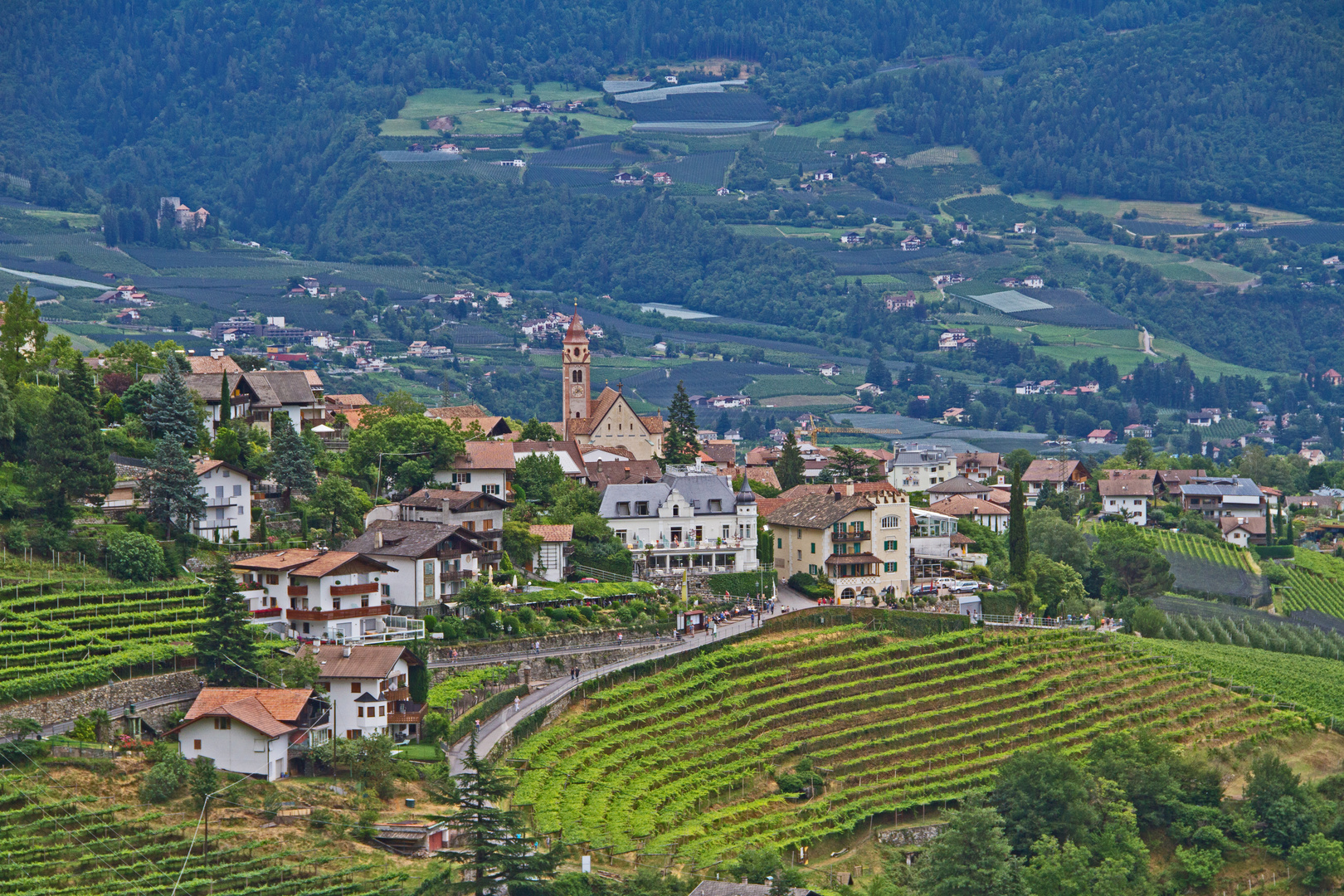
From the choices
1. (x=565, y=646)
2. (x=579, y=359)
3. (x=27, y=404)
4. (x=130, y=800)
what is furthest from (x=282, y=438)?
(x=579, y=359)

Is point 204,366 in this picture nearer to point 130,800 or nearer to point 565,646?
point 565,646

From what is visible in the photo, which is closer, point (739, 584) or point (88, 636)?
point (88, 636)

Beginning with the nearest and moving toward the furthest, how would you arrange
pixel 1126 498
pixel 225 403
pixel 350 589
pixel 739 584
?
pixel 350 589, pixel 739 584, pixel 225 403, pixel 1126 498

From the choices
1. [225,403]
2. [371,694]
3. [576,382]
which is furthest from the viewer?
[576,382]

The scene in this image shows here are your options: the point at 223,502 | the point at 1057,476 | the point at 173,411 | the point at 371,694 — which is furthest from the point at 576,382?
the point at 371,694

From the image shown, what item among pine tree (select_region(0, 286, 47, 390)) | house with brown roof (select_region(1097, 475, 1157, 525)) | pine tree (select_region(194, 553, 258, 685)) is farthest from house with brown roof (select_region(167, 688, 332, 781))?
house with brown roof (select_region(1097, 475, 1157, 525))

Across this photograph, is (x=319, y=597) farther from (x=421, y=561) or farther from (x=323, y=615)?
(x=421, y=561)

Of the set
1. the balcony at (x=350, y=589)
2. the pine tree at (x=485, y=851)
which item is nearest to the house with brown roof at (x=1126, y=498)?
the balcony at (x=350, y=589)
